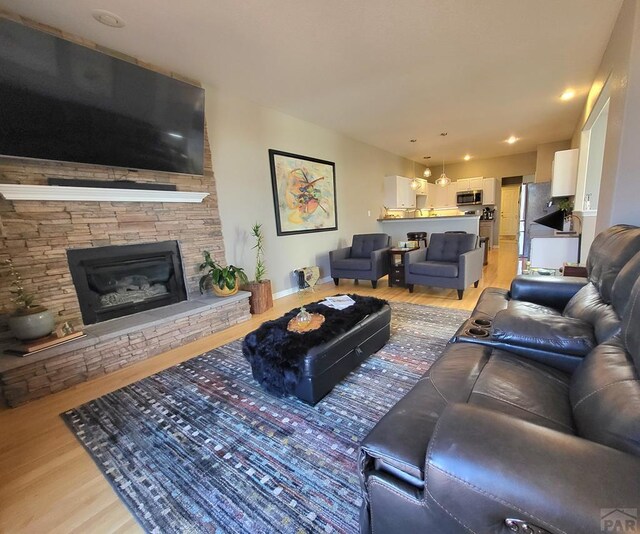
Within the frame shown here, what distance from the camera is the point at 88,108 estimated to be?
2.20 m

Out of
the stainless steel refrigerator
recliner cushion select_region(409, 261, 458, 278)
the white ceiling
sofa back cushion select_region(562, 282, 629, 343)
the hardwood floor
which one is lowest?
the hardwood floor

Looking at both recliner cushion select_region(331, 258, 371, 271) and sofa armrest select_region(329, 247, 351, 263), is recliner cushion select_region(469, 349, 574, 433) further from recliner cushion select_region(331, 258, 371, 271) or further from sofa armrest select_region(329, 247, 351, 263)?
sofa armrest select_region(329, 247, 351, 263)

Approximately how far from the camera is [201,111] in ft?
9.32

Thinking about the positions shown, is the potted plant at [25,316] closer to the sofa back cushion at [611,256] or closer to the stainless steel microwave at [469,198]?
the sofa back cushion at [611,256]

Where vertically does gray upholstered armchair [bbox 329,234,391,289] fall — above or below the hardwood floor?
above

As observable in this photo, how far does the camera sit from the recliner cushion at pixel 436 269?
3574 mm

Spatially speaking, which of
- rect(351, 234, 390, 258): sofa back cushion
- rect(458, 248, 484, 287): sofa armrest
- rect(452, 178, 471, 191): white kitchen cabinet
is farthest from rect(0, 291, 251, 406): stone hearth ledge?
rect(452, 178, 471, 191): white kitchen cabinet

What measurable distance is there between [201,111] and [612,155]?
369cm

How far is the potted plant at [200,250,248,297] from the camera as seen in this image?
3109mm

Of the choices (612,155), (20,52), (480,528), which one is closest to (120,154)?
(20,52)

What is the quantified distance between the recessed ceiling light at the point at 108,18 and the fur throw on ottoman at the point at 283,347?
2518 mm

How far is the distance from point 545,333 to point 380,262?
9.94ft

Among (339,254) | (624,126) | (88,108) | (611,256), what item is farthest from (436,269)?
(88,108)

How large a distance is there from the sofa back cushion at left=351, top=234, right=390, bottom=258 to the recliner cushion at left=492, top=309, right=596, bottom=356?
10.6 ft
